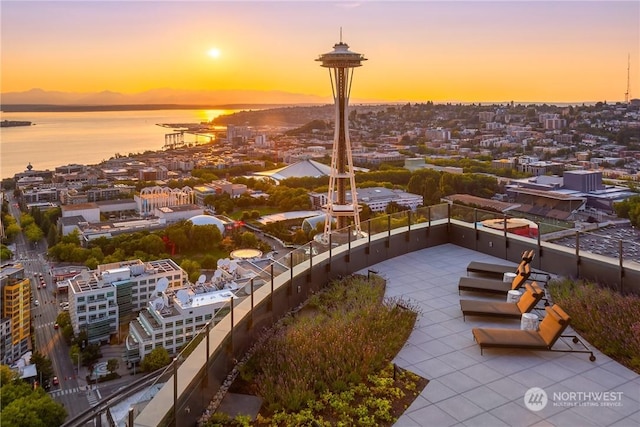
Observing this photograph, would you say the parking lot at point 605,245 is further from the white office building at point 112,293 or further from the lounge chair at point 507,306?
the white office building at point 112,293

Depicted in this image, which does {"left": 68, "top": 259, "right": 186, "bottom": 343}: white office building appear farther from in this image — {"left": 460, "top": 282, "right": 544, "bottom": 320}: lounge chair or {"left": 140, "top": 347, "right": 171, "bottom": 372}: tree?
{"left": 460, "top": 282, "right": 544, "bottom": 320}: lounge chair

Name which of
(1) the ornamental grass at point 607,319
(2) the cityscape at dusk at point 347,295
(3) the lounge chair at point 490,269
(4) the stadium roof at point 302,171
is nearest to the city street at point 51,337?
(2) the cityscape at dusk at point 347,295

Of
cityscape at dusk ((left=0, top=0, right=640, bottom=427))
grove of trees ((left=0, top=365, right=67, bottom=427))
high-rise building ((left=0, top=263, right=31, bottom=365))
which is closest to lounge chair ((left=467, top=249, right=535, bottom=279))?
cityscape at dusk ((left=0, top=0, right=640, bottom=427))

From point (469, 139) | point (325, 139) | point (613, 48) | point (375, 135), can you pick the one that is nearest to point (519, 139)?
point (469, 139)

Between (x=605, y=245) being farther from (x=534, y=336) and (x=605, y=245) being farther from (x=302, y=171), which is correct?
(x=302, y=171)

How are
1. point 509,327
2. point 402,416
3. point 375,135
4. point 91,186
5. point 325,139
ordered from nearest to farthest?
point 402,416
point 509,327
point 91,186
point 375,135
point 325,139

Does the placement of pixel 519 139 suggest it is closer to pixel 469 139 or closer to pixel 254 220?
pixel 469 139

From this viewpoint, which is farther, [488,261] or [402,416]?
[488,261]
